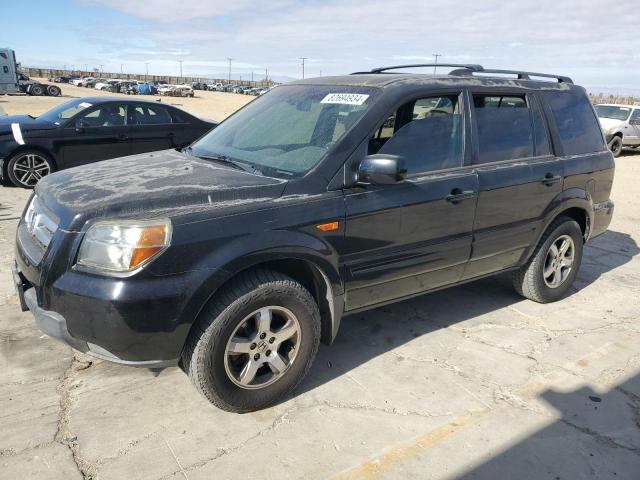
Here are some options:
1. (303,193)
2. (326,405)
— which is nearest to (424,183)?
(303,193)

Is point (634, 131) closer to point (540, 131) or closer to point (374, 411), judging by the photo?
point (540, 131)

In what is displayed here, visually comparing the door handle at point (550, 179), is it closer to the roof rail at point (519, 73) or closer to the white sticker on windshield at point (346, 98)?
the roof rail at point (519, 73)

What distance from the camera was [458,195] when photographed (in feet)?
12.1

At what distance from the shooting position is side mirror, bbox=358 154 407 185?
9.89 feet

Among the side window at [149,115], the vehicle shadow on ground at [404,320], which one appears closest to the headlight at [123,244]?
the vehicle shadow on ground at [404,320]

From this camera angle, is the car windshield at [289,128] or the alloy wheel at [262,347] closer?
the alloy wheel at [262,347]

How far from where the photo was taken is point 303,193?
118 inches

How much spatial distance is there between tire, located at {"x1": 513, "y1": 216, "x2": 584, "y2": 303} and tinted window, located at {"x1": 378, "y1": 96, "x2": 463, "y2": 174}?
1372 millimetres

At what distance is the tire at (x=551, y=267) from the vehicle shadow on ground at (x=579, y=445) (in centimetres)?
141

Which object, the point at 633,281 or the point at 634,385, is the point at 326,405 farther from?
the point at 633,281

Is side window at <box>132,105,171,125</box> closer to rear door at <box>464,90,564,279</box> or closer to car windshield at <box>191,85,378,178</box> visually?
car windshield at <box>191,85,378,178</box>

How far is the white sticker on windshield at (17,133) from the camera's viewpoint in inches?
322

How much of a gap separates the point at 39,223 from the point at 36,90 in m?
46.2

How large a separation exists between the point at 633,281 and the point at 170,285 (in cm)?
501
